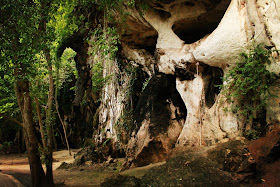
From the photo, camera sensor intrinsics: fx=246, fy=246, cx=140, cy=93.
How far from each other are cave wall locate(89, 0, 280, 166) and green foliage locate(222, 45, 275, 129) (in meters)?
0.22

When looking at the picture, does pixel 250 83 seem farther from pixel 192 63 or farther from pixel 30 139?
pixel 30 139

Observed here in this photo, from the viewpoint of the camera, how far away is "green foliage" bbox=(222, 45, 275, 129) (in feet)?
17.1

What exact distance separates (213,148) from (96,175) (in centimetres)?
583

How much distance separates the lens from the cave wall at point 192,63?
229 inches

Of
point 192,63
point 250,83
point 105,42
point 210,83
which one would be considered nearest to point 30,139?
point 105,42

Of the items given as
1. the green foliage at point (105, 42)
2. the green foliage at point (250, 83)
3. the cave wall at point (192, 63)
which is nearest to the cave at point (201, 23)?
the cave wall at point (192, 63)

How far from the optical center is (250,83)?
5.44 metres

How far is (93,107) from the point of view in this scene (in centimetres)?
1762

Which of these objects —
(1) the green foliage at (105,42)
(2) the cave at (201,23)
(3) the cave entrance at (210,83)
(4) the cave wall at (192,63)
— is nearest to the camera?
(4) the cave wall at (192,63)

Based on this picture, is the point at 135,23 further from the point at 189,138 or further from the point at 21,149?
the point at 21,149

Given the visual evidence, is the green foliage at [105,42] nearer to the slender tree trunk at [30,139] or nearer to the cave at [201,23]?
the slender tree trunk at [30,139]

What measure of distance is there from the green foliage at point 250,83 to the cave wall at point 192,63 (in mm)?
222

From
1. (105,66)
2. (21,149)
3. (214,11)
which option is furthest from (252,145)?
(21,149)

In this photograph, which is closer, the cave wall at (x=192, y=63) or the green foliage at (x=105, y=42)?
the cave wall at (x=192, y=63)
